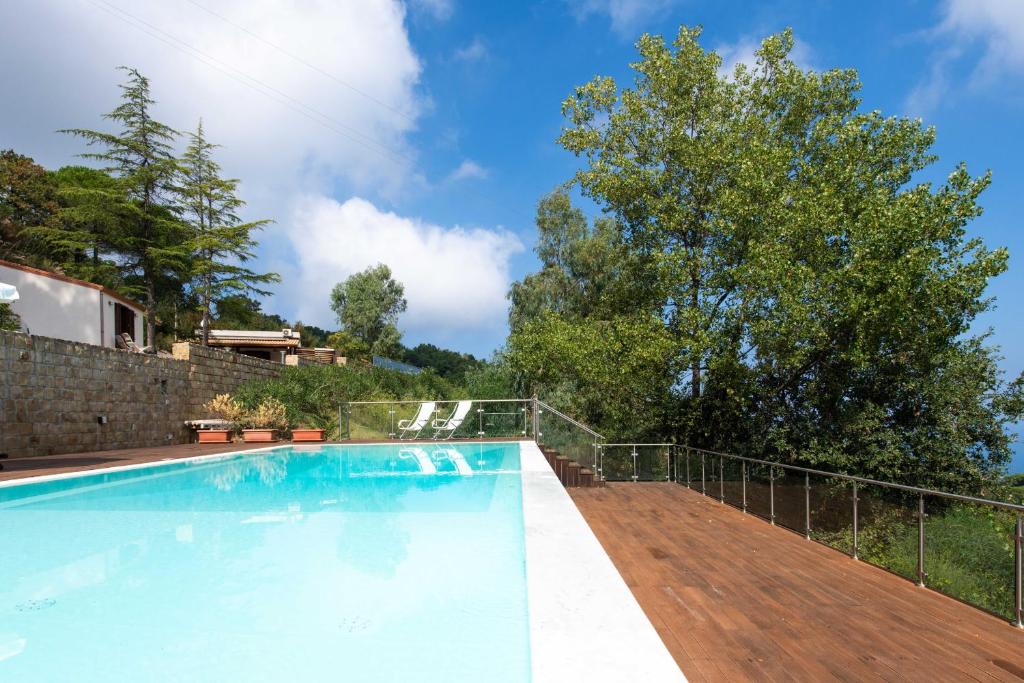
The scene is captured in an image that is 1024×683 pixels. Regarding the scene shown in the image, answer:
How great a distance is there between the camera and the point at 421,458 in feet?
36.7

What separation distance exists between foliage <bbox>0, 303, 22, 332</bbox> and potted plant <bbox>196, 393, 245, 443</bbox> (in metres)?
4.13

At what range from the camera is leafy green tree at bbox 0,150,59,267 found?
878 inches

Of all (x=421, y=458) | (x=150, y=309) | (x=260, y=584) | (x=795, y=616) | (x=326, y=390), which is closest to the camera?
(x=795, y=616)

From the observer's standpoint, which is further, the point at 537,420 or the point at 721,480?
the point at 537,420

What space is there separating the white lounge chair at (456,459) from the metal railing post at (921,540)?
233 inches

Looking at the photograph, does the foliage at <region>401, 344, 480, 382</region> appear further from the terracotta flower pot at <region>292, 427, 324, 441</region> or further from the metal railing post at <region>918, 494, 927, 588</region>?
the metal railing post at <region>918, 494, 927, 588</region>

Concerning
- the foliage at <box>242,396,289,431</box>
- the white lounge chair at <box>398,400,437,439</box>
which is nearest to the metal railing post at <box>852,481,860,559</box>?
the white lounge chair at <box>398,400,437,439</box>

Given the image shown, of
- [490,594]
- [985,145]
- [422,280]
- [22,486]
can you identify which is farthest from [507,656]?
[422,280]

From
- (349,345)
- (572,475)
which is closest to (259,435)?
(572,475)

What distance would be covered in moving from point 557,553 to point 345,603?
1.30 m

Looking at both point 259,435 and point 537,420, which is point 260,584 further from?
point 259,435

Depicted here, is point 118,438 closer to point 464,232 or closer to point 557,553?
point 557,553

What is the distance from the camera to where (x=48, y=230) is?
71.4ft

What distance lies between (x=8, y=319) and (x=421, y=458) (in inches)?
392
